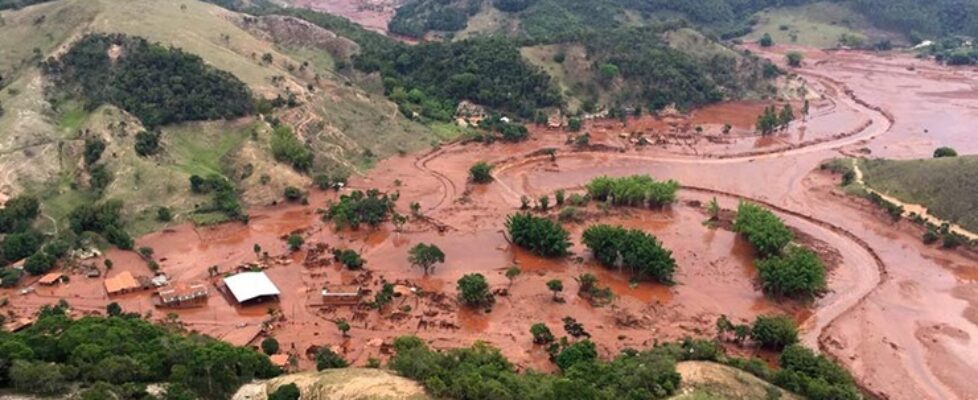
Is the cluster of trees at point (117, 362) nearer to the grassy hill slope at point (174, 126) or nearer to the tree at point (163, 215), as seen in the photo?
the tree at point (163, 215)

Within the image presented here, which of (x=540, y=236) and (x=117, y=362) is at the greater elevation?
(x=117, y=362)

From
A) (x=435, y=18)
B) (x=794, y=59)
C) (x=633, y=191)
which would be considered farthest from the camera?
(x=435, y=18)

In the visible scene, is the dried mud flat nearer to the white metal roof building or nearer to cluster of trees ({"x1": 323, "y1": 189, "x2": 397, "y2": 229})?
the white metal roof building

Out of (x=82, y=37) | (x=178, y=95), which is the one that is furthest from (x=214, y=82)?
(x=82, y=37)

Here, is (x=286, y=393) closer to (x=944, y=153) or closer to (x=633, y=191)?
(x=633, y=191)

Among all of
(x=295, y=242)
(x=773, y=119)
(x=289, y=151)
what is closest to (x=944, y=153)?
(x=773, y=119)

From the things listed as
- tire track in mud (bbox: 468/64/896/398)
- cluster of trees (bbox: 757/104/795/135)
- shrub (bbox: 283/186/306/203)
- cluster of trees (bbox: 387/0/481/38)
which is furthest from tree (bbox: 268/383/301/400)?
cluster of trees (bbox: 387/0/481/38)
